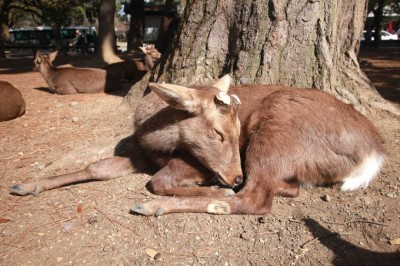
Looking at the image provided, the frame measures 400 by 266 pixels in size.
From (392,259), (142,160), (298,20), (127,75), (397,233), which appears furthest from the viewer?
(127,75)

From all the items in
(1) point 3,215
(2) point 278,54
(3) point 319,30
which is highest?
(3) point 319,30

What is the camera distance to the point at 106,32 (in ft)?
44.0

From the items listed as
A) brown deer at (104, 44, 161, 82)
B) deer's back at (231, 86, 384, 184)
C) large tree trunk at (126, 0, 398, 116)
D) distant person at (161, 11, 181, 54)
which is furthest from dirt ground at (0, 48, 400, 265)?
distant person at (161, 11, 181, 54)

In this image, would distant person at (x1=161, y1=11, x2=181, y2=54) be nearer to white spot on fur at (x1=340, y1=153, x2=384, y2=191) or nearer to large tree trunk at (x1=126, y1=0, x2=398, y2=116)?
large tree trunk at (x1=126, y1=0, x2=398, y2=116)

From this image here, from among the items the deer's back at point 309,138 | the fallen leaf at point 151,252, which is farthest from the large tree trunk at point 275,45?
the fallen leaf at point 151,252

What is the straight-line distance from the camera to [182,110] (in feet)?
11.2

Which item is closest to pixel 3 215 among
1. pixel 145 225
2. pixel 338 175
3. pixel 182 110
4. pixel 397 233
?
pixel 145 225

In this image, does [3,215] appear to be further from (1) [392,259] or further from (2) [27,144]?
(1) [392,259]

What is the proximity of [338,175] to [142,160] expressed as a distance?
6.29 ft

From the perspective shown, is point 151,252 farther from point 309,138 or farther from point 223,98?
point 309,138

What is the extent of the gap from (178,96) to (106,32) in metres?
11.3

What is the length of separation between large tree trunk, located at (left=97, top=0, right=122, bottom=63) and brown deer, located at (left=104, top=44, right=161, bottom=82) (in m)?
3.10

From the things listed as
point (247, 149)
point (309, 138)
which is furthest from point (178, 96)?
point (309, 138)

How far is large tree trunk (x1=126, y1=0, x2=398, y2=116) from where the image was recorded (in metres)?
4.22
